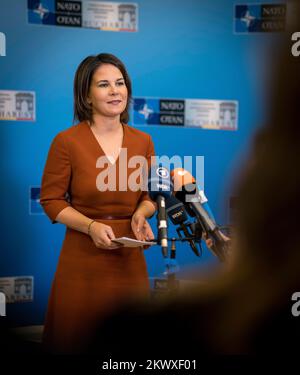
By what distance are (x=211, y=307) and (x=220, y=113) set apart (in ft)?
7.99

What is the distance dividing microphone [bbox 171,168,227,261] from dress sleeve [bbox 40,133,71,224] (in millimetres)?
546

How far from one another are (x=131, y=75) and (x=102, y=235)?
1.39 meters

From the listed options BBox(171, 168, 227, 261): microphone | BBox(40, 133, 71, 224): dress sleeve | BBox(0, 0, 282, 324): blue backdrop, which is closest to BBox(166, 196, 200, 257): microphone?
BBox(171, 168, 227, 261): microphone

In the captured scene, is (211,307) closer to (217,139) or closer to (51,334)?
(51,334)

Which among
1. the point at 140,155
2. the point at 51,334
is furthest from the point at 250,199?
the point at 51,334

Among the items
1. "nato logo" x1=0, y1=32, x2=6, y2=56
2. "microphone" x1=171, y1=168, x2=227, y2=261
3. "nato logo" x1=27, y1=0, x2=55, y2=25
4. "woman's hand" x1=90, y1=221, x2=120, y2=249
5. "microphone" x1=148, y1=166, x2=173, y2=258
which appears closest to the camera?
"microphone" x1=171, y1=168, x2=227, y2=261

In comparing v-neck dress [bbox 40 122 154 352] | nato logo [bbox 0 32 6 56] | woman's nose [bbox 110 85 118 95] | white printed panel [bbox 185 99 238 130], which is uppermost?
nato logo [bbox 0 32 6 56]

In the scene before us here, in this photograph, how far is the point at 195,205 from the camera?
4.06ft

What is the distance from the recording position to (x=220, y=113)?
3047mm

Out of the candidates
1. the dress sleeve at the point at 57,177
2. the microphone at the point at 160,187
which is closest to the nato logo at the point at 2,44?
the dress sleeve at the point at 57,177

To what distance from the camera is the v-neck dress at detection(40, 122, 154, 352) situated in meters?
1.90

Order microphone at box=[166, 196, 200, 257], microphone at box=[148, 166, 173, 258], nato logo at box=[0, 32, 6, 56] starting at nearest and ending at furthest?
microphone at box=[148, 166, 173, 258], microphone at box=[166, 196, 200, 257], nato logo at box=[0, 32, 6, 56]

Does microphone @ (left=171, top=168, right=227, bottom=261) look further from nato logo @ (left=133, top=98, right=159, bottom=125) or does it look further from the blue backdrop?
nato logo @ (left=133, top=98, right=159, bottom=125)

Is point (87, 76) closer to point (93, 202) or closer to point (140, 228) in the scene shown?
point (93, 202)
